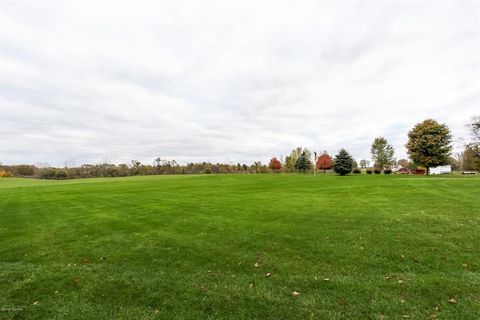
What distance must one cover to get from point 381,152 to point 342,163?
2156cm

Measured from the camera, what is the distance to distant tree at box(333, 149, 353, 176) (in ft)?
190

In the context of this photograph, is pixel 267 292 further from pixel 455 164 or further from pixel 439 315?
pixel 455 164

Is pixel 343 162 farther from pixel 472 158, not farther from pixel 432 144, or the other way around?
pixel 472 158

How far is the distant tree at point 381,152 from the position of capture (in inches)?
2813

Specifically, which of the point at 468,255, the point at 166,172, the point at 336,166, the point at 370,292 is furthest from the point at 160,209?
the point at 166,172

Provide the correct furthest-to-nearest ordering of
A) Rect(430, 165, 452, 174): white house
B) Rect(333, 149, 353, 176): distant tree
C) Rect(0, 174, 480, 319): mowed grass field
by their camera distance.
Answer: Rect(430, 165, 452, 174): white house
Rect(333, 149, 353, 176): distant tree
Rect(0, 174, 480, 319): mowed grass field

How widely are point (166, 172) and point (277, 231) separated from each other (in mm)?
97617

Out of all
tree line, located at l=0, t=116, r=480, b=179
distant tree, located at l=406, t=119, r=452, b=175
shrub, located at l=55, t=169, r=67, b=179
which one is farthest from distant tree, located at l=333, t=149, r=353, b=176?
shrub, located at l=55, t=169, r=67, b=179

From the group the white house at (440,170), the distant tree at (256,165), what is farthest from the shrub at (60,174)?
the white house at (440,170)

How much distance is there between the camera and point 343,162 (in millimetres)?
58125

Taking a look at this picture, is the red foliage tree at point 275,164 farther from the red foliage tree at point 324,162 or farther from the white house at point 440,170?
the white house at point 440,170

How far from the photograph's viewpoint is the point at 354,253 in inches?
268

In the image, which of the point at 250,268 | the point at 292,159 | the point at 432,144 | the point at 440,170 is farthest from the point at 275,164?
the point at 250,268

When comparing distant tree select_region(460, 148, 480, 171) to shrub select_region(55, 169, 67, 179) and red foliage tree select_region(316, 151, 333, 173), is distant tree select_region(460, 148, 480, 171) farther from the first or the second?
shrub select_region(55, 169, 67, 179)
